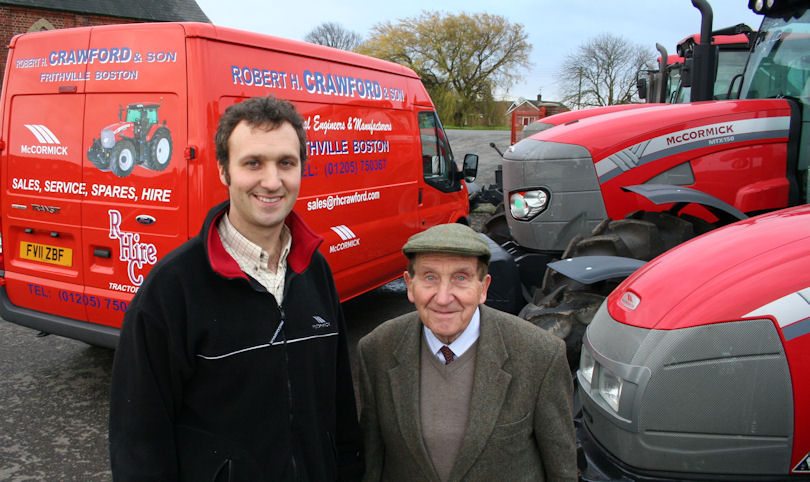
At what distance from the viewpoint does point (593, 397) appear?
7.60ft

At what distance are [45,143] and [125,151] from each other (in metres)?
0.73

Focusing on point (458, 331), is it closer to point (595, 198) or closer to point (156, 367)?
point (156, 367)

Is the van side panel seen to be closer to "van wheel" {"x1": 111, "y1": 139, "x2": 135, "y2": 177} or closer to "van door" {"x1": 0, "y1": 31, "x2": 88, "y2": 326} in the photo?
"van wheel" {"x1": 111, "y1": 139, "x2": 135, "y2": 177}

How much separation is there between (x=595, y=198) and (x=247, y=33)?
8.64 ft

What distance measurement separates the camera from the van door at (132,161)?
3602 mm

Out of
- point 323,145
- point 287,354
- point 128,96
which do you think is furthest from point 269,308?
point 323,145

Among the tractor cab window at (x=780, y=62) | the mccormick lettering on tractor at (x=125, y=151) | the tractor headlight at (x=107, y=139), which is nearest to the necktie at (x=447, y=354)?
the mccormick lettering on tractor at (x=125, y=151)

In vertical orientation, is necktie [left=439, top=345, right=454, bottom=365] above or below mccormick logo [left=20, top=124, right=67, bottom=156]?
below

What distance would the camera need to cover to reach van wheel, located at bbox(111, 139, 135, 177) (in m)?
3.72

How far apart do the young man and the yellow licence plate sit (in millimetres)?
2892

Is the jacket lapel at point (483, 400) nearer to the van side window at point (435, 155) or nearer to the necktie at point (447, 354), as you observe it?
the necktie at point (447, 354)

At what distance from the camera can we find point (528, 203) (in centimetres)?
455

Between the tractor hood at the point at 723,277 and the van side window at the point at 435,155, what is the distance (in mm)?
3985

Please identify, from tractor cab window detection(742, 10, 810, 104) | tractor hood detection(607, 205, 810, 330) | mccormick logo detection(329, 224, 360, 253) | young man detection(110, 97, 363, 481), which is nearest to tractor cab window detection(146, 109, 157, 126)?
mccormick logo detection(329, 224, 360, 253)
